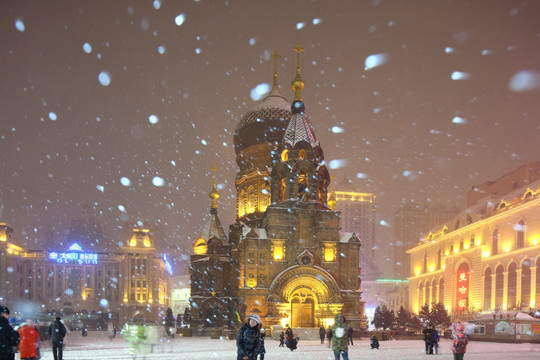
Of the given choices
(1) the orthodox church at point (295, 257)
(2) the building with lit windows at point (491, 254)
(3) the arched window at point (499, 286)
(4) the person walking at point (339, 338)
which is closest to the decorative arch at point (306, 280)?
(1) the orthodox church at point (295, 257)

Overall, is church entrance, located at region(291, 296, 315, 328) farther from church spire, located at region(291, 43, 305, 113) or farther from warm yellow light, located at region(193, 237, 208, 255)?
church spire, located at region(291, 43, 305, 113)

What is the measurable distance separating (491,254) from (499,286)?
3.19m

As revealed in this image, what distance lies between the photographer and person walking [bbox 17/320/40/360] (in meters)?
12.1

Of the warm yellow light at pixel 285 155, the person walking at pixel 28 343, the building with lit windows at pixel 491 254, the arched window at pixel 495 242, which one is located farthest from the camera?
the arched window at pixel 495 242

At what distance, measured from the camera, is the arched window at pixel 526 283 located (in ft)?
149

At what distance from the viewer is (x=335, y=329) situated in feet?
46.6

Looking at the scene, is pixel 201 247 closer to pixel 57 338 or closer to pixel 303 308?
pixel 303 308

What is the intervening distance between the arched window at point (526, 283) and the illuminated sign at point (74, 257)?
64150 millimetres

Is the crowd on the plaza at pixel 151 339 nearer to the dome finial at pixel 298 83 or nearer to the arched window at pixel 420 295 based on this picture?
the dome finial at pixel 298 83

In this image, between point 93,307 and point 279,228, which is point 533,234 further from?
point 93,307

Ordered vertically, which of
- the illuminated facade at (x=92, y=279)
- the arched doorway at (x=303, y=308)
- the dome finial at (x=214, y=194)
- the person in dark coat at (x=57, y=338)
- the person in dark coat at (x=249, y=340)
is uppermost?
the dome finial at (x=214, y=194)

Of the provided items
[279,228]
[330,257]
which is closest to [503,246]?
[330,257]

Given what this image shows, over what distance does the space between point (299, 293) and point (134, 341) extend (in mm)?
23109

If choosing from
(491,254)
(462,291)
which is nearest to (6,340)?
(491,254)
